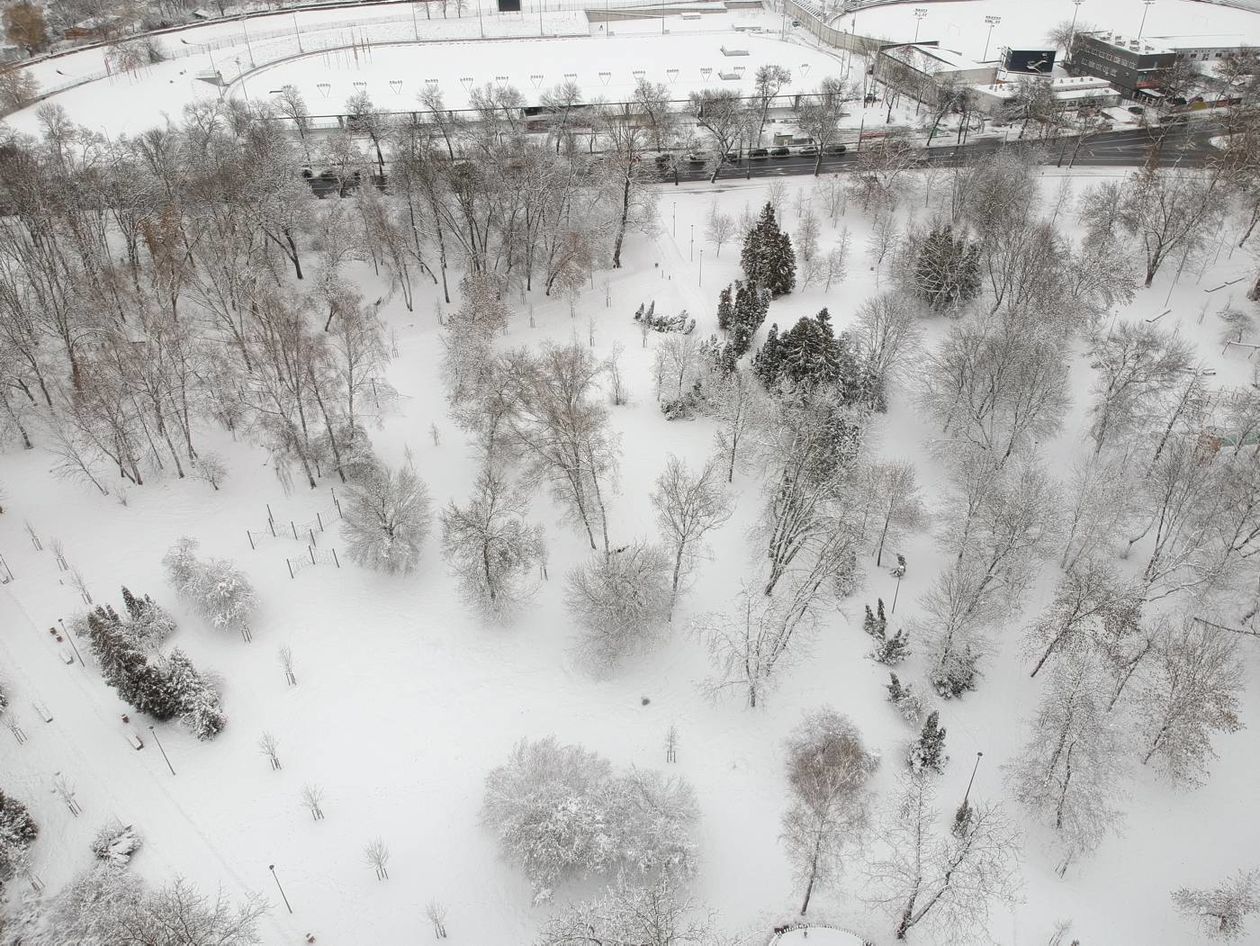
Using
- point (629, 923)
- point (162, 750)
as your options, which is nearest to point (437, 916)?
point (629, 923)

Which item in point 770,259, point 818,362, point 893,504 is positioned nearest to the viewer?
point 893,504

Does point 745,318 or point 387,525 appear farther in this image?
point 745,318

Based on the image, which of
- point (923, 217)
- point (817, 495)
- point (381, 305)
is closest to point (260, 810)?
point (817, 495)

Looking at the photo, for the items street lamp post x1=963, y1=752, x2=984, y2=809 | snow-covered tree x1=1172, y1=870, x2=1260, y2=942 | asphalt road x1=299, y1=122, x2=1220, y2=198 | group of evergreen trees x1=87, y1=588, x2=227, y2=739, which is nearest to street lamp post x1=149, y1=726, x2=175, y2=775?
group of evergreen trees x1=87, y1=588, x2=227, y2=739

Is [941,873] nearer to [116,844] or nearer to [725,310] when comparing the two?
[116,844]

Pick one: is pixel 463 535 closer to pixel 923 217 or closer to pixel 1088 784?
pixel 1088 784

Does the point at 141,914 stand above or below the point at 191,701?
above
